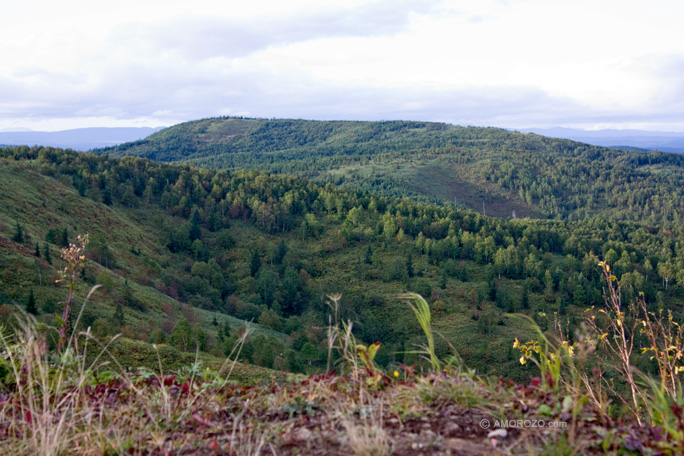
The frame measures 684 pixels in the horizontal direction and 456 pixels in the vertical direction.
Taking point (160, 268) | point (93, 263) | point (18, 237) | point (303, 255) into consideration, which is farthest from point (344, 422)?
point (303, 255)

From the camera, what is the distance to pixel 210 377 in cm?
569

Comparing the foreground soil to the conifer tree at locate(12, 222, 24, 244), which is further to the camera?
the conifer tree at locate(12, 222, 24, 244)

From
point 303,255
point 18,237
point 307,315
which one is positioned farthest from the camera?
point 303,255

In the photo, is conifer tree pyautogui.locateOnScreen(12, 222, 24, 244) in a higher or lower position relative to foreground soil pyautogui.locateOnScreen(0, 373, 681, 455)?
lower

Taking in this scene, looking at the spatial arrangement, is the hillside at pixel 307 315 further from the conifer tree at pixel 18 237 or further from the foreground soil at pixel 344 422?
the conifer tree at pixel 18 237

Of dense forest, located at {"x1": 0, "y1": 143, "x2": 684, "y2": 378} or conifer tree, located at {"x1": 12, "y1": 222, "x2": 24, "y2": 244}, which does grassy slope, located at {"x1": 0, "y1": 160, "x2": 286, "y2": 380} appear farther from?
conifer tree, located at {"x1": 12, "y1": 222, "x2": 24, "y2": 244}

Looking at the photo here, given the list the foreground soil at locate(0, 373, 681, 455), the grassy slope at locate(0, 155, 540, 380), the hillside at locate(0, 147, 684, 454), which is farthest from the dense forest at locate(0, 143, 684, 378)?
the foreground soil at locate(0, 373, 681, 455)

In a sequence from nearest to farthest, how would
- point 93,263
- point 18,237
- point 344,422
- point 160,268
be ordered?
point 344,422
point 18,237
point 93,263
point 160,268

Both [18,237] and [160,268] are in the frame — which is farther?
[160,268]

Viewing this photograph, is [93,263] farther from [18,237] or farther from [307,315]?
[307,315]

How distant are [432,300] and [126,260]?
4918cm

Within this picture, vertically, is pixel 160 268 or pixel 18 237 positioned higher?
pixel 18 237

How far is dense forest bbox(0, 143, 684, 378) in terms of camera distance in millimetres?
55531

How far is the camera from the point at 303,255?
89562 millimetres
